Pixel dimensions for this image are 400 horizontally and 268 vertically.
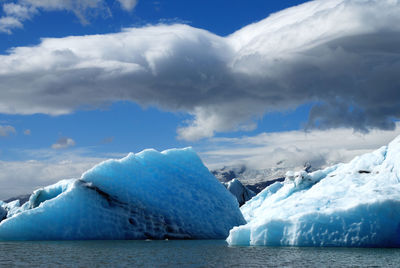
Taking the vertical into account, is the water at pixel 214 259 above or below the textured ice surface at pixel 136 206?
below

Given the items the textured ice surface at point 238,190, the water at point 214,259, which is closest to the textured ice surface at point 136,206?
the water at point 214,259

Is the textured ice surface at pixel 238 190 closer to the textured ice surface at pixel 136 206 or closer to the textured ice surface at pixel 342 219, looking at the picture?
the textured ice surface at pixel 136 206

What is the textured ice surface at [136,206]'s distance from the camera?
2562 cm

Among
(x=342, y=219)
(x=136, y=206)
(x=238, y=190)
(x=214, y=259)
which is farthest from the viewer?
(x=238, y=190)

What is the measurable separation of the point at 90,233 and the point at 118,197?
2533mm

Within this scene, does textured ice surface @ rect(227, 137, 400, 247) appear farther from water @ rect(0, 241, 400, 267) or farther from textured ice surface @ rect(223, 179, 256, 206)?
textured ice surface @ rect(223, 179, 256, 206)

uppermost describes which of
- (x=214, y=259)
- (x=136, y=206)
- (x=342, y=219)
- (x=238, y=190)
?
(x=238, y=190)

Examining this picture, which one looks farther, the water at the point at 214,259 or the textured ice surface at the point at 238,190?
the textured ice surface at the point at 238,190

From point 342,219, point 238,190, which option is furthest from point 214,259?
point 238,190

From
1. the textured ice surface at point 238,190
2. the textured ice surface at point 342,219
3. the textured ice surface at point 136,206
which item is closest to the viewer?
the textured ice surface at point 342,219

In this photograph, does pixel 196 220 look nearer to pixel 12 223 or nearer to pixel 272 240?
pixel 272 240

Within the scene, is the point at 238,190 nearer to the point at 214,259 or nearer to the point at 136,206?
the point at 136,206

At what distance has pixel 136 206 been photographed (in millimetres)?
26797

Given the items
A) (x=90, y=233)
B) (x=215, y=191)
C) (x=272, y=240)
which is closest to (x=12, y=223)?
(x=90, y=233)
